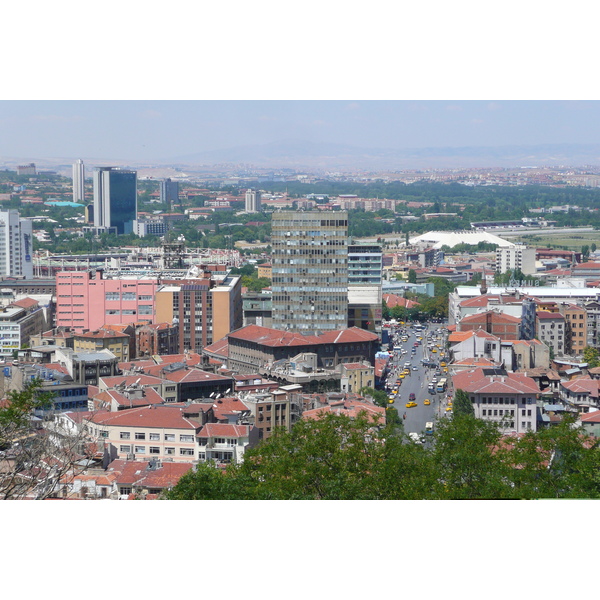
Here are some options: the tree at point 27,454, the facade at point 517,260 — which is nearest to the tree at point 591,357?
the tree at point 27,454

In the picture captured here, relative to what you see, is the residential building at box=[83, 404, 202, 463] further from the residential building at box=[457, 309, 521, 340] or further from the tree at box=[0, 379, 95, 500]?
the residential building at box=[457, 309, 521, 340]

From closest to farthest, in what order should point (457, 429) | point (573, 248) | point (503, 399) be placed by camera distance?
1. point (457, 429)
2. point (503, 399)
3. point (573, 248)

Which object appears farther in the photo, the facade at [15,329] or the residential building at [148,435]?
the facade at [15,329]

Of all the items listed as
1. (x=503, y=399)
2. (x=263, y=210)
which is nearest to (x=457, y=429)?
(x=503, y=399)

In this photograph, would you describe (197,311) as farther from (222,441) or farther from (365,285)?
(222,441)

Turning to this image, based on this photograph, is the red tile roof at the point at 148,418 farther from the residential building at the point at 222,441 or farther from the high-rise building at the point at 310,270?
the high-rise building at the point at 310,270

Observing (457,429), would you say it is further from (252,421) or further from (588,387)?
(588,387)

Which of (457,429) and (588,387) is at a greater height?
(457,429)
